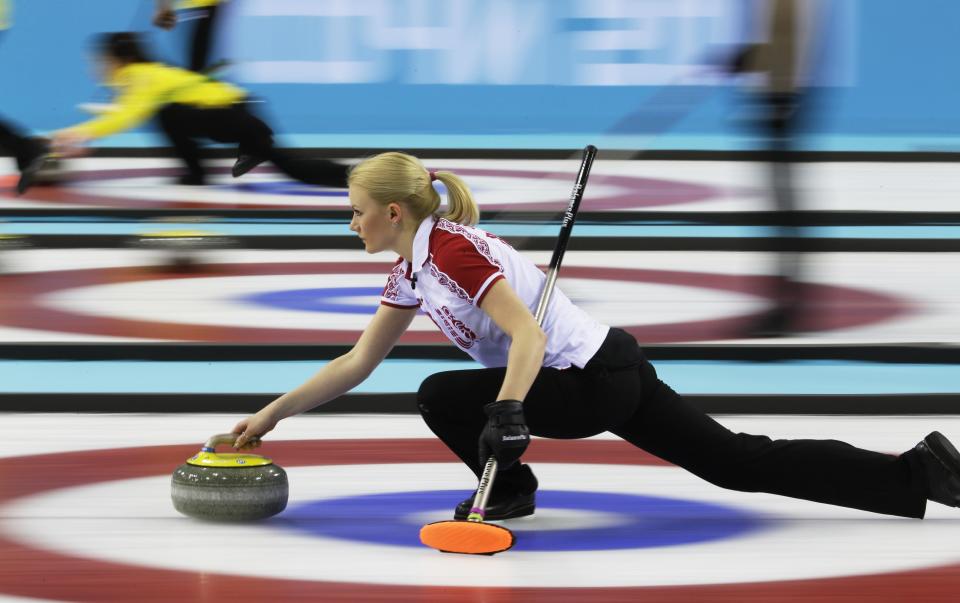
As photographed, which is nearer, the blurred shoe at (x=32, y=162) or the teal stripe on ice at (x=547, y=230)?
the blurred shoe at (x=32, y=162)

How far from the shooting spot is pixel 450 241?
12.1 ft

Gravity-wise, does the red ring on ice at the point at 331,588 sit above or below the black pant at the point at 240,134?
below

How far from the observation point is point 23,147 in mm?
9711

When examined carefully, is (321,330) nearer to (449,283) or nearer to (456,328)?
(456,328)

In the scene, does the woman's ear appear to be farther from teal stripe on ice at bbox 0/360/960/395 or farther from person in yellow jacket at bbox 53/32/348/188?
person in yellow jacket at bbox 53/32/348/188

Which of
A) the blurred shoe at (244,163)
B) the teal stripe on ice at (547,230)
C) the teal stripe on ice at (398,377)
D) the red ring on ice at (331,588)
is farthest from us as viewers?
the blurred shoe at (244,163)

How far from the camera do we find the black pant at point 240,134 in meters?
9.58

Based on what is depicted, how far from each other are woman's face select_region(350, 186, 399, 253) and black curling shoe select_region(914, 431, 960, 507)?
1.26 m

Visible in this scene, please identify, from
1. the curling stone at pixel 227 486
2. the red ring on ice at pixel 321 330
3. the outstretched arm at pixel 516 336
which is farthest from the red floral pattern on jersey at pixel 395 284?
the red ring on ice at pixel 321 330

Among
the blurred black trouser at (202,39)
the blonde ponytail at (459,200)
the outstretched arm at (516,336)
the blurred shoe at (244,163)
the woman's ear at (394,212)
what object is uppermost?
the blurred black trouser at (202,39)

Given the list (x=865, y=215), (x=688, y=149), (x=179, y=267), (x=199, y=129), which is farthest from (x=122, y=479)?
(x=688, y=149)

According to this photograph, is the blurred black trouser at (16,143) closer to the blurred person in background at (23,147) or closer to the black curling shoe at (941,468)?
the blurred person in background at (23,147)

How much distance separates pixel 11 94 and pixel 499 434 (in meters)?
13.6

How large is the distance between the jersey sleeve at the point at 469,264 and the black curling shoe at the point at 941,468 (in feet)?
3.41
